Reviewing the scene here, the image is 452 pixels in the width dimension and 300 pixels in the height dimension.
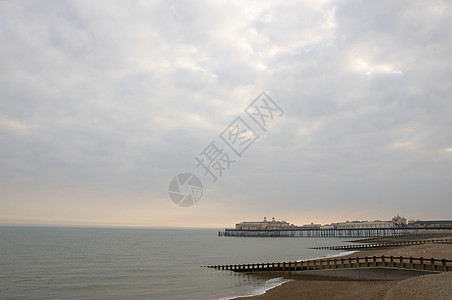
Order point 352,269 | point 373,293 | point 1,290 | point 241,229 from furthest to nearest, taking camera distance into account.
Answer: point 241,229
point 1,290
point 352,269
point 373,293

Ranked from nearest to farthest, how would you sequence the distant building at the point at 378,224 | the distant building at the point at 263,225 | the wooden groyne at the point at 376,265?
the wooden groyne at the point at 376,265
the distant building at the point at 378,224
the distant building at the point at 263,225

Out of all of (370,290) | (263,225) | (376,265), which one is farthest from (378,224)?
(370,290)

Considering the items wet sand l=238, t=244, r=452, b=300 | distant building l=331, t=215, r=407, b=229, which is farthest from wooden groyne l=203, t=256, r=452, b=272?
distant building l=331, t=215, r=407, b=229

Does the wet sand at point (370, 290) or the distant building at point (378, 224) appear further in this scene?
the distant building at point (378, 224)

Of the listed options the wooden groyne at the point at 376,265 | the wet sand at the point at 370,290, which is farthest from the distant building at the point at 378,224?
the wet sand at the point at 370,290

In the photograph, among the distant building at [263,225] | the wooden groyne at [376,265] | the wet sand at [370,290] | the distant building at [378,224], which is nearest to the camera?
the wet sand at [370,290]

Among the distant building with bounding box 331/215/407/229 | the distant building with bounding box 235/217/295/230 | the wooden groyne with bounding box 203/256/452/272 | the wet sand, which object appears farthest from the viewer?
the distant building with bounding box 235/217/295/230

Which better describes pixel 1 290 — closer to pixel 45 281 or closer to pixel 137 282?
pixel 45 281

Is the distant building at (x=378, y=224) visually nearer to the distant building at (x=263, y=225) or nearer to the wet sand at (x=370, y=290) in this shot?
the distant building at (x=263, y=225)

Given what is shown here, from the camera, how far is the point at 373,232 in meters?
162

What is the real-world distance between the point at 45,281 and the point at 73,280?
2.62m

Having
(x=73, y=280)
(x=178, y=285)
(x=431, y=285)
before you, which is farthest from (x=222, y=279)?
(x=431, y=285)

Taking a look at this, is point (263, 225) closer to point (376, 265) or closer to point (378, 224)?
point (378, 224)

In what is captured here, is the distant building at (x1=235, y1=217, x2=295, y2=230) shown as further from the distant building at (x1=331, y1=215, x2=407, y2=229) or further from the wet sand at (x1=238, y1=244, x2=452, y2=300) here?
the wet sand at (x1=238, y1=244, x2=452, y2=300)
